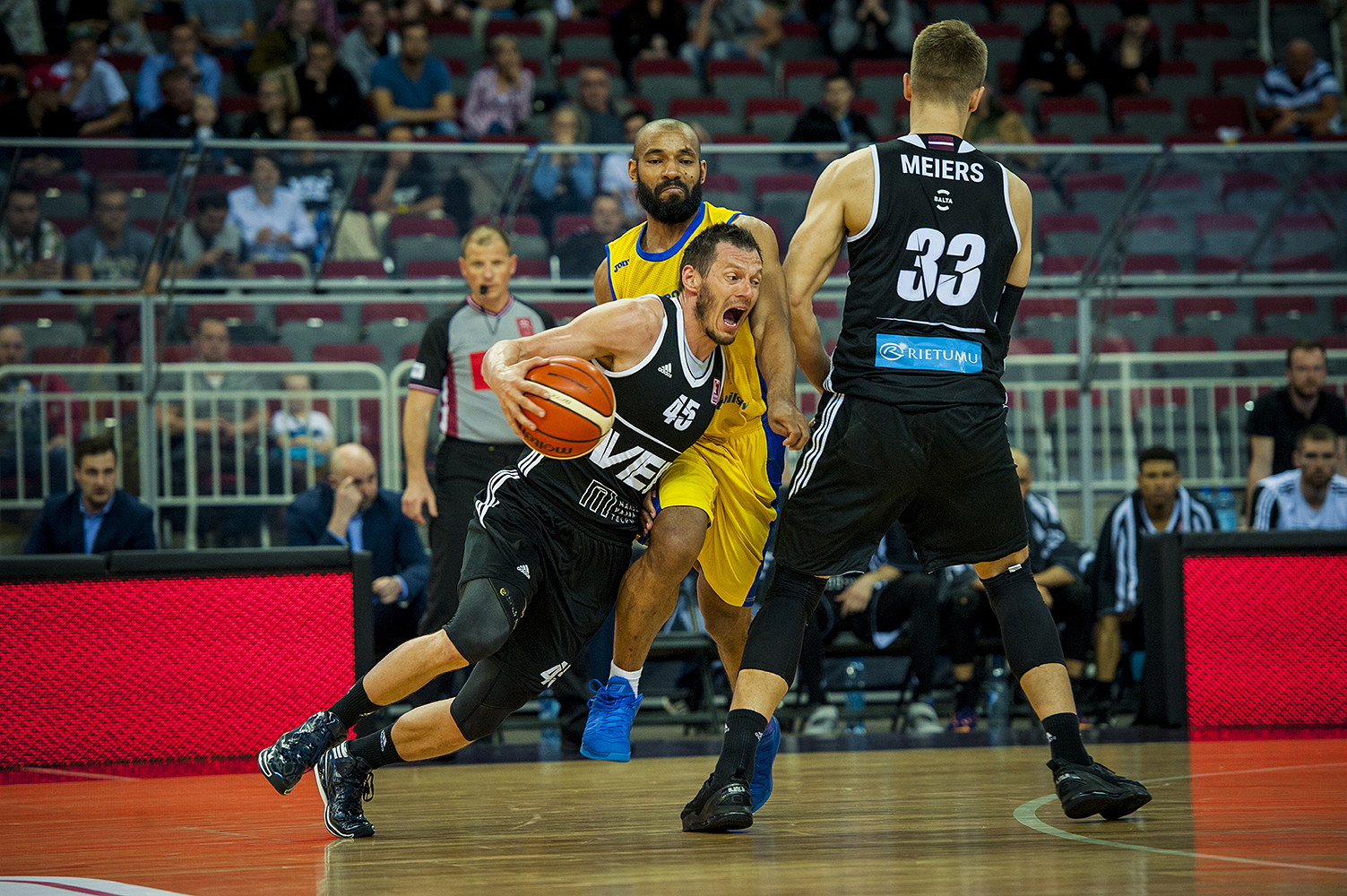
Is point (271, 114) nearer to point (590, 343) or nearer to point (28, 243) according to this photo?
point (28, 243)

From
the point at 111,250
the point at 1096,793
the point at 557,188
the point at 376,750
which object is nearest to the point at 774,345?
the point at 1096,793

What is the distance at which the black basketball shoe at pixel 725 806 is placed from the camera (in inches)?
144

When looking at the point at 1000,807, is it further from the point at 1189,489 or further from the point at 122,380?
the point at 122,380

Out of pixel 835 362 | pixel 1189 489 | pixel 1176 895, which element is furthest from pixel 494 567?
pixel 1189 489

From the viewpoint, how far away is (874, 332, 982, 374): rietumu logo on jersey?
12.8 ft

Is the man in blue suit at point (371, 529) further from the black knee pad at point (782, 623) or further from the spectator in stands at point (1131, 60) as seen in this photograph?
the spectator in stands at point (1131, 60)

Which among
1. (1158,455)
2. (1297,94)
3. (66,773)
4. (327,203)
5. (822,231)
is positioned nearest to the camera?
(822,231)

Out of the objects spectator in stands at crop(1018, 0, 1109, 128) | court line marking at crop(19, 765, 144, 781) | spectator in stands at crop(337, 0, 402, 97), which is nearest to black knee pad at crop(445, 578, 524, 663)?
court line marking at crop(19, 765, 144, 781)

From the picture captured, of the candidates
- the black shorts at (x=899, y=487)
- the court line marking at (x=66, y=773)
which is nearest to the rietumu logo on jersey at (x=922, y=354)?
the black shorts at (x=899, y=487)

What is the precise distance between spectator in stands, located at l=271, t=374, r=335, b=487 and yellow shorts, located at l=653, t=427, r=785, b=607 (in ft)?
13.7

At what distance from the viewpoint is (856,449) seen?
12.6 ft

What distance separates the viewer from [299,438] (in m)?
8.02

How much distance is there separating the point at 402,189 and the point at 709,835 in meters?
5.88

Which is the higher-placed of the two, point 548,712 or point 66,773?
point 66,773
